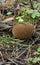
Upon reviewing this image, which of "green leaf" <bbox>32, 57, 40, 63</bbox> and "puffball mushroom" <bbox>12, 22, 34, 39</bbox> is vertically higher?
"puffball mushroom" <bbox>12, 22, 34, 39</bbox>

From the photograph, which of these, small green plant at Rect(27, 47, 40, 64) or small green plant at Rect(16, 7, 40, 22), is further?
small green plant at Rect(16, 7, 40, 22)

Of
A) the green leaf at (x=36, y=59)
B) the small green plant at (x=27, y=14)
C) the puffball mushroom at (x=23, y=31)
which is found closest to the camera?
the green leaf at (x=36, y=59)

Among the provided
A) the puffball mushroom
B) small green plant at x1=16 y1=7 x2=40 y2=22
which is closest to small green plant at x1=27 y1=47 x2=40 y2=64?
the puffball mushroom

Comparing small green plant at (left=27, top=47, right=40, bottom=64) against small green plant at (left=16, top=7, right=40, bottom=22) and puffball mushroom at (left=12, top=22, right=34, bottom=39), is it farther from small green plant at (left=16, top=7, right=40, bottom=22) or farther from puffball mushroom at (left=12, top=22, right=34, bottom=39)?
small green plant at (left=16, top=7, right=40, bottom=22)

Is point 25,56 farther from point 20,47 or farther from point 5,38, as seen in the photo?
point 5,38

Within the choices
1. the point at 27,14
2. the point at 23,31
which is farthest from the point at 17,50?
the point at 27,14

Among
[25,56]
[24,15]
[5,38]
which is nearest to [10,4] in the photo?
[24,15]

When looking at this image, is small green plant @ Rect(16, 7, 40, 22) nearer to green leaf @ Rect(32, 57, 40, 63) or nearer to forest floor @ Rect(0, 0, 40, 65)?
forest floor @ Rect(0, 0, 40, 65)

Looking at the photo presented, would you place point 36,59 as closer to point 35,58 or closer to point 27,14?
point 35,58

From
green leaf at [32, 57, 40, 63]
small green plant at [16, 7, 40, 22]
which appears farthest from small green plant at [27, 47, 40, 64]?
small green plant at [16, 7, 40, 22]

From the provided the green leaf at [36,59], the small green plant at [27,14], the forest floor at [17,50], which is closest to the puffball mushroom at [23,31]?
the forest floor at [17,50]

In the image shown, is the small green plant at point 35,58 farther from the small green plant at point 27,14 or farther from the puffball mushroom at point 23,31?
the small green plant at point 27,14

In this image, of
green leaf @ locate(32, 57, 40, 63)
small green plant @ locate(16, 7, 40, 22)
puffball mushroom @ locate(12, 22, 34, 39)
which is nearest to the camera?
green leaf @ locate(32, 57, 40, 63)

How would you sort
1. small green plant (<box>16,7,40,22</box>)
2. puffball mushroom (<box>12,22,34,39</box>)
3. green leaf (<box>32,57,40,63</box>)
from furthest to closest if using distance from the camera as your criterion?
small green plant (<box>16,7,40,22</box>)
puffball mushroom (<box>12,22,34,39</box>)
green leaf (<box>32,57,40,63</box>)
